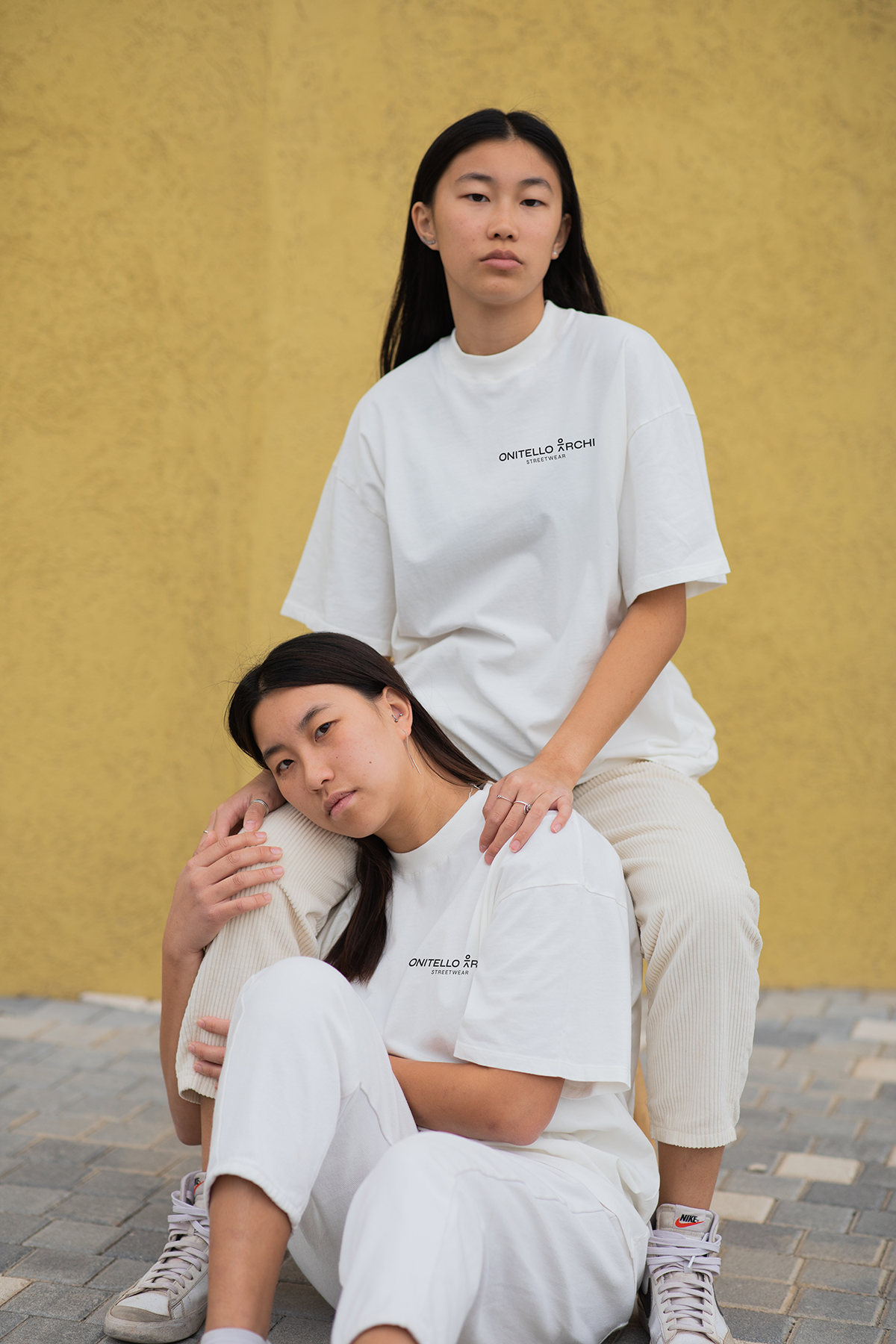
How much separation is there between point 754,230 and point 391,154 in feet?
3.15

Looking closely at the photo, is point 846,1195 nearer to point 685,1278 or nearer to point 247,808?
point 685,1278

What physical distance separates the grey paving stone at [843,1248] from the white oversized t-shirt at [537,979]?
1.52ft

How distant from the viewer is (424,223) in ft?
7.73

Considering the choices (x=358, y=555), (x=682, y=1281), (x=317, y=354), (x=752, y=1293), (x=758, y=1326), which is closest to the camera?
(x=682, y=1281)

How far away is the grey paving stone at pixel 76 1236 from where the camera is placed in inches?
89.1

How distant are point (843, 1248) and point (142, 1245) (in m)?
1.16

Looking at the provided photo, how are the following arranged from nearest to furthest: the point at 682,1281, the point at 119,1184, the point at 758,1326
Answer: the point at 682,1281
the point at 758,1326
the point at 119,1184

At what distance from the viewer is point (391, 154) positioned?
3.54 meters

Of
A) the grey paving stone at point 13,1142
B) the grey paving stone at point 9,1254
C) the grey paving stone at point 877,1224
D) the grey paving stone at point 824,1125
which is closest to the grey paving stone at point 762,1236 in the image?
the grey paving stone at point 877,1224

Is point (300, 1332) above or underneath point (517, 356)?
underneath

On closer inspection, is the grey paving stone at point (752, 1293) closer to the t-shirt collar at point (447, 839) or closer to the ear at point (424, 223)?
the t-shirt collar at point (447, 839)

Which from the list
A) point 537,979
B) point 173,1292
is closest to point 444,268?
point 537,979

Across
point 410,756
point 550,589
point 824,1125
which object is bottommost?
point 824,1125

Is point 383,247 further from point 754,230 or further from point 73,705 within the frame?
point 73,705
